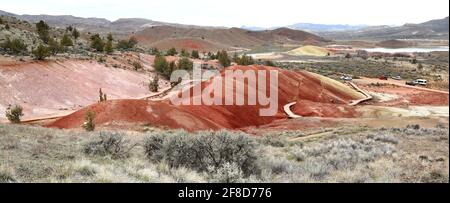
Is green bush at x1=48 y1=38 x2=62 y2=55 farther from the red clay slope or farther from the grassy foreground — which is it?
the grassy foreground

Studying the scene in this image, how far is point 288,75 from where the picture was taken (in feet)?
157

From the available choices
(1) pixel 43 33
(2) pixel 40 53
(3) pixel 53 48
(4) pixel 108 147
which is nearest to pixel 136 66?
(3) pixel 53 48

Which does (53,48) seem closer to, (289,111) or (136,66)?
(136,66)

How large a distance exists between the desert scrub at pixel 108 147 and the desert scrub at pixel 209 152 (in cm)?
159

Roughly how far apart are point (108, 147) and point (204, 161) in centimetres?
343

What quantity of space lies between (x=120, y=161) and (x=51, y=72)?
32.8m

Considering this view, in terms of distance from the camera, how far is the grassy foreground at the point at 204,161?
9258 mm

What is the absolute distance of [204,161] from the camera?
37.6 feet

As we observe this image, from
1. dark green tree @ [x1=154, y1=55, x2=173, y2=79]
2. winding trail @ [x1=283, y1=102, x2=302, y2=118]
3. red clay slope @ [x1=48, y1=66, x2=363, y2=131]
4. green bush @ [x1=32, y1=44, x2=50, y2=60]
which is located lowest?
winding trail @ [x1=283, y1=102, x2=302, y2=118]

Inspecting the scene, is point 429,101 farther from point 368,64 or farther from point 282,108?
point 368,64

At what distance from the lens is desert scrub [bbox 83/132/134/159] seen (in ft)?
42.9

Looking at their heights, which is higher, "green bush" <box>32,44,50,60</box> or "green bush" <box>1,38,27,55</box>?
"green bush" <box>1,38,27,55</box>

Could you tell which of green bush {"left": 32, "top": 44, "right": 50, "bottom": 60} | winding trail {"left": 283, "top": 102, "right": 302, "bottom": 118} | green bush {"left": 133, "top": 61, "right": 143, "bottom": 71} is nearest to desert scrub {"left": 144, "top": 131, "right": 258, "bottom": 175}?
winding trail {"left": 283, "top": 102, "right": 302, "bottom": 118}
